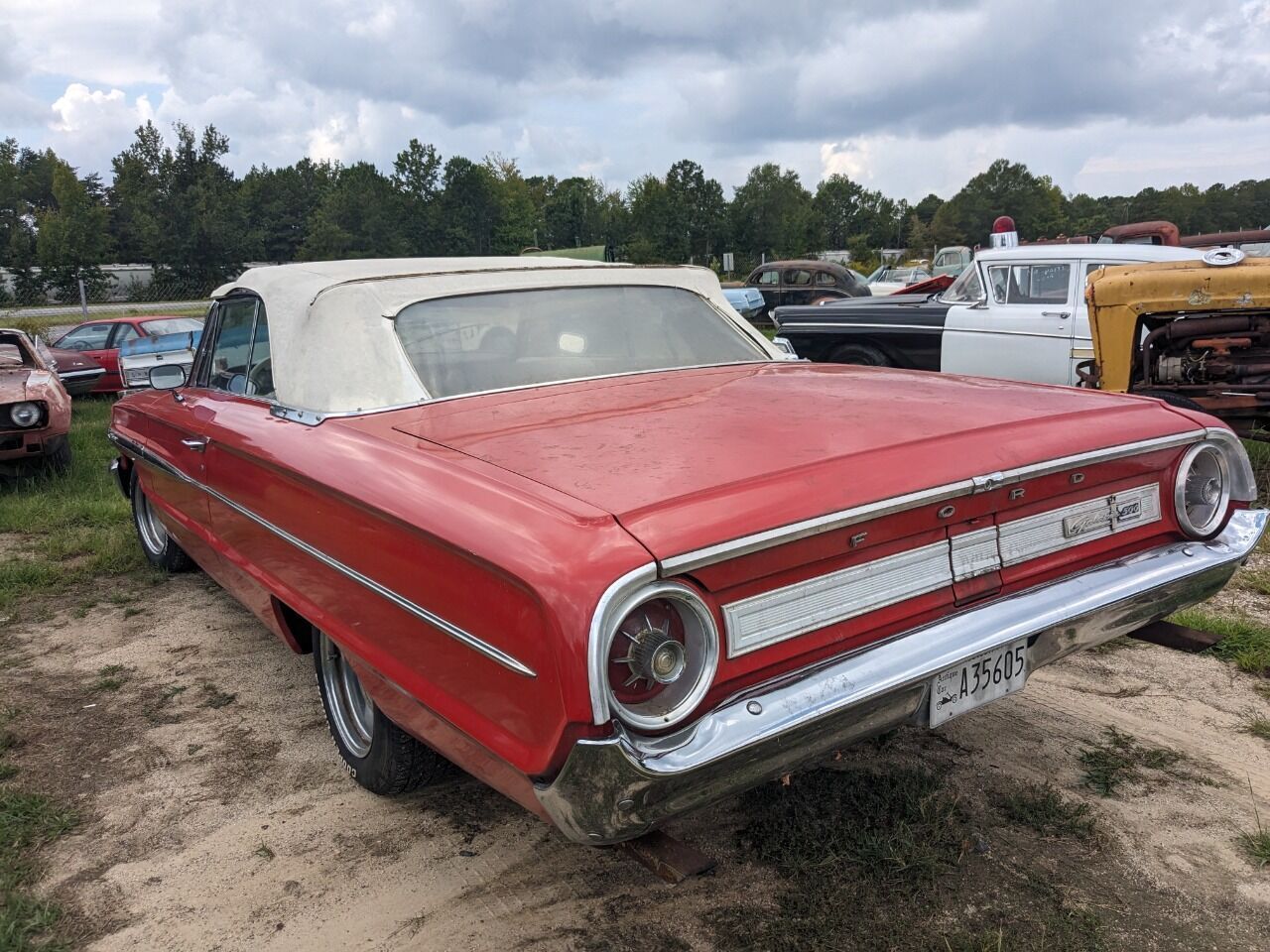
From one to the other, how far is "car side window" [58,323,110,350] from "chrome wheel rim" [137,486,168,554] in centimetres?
952

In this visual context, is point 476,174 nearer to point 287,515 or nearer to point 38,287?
point 38,287

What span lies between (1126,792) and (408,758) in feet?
6.71

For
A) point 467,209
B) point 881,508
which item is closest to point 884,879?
point 881,508

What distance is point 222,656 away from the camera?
4047 mm

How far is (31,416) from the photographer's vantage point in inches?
276

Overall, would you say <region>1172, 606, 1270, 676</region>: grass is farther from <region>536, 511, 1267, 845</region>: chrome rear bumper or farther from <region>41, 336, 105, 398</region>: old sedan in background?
<region>41, 336, 105, 398</region>: old sedan in background

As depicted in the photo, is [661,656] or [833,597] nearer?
[661,656]

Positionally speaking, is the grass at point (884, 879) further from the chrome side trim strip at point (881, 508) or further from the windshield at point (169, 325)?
the windshield at point (169, 325)

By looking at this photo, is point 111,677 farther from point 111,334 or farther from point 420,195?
point 420,195

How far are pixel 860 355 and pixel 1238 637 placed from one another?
5016 mm

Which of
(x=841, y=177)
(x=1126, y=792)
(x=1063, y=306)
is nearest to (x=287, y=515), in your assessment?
(x=1126, y=792)

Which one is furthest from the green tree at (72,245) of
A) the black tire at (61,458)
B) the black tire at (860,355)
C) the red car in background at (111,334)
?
the black tire at (860,355)

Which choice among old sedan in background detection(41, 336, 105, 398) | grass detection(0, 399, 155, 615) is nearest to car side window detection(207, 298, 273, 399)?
grass detection(0, 399, 155, 615)

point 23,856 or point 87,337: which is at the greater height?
point 87,337
